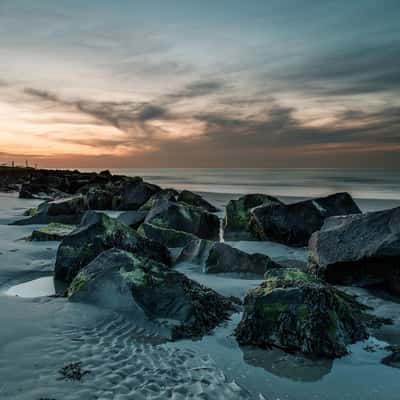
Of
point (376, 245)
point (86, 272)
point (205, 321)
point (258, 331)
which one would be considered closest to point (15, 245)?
point (86, 272)

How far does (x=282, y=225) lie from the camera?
1056 cm

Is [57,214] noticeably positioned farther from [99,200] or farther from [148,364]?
[148,364]

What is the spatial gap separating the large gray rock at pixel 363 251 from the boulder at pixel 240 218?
477cm

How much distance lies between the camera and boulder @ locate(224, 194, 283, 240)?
12.0 meters

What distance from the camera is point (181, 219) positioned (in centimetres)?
1162

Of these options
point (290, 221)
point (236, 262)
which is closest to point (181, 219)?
point (290, 221)

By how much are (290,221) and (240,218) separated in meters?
2.23

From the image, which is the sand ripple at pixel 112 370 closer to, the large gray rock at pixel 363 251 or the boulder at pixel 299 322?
the boulder at pixel 299 322

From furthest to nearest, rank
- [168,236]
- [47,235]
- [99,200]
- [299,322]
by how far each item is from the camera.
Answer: [99,200] → [47,235] → [168,236] → [299,322]

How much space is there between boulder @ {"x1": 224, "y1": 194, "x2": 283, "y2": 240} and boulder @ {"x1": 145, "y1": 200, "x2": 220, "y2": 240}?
525 millimetres

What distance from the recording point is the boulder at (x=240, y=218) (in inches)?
472

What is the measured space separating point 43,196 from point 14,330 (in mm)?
23924

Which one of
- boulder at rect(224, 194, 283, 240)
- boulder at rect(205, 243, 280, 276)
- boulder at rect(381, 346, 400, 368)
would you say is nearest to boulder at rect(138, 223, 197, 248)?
boulder at rect(205, 243, 280, 276)

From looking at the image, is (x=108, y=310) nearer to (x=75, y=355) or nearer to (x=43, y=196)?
(x=75, y=355)
